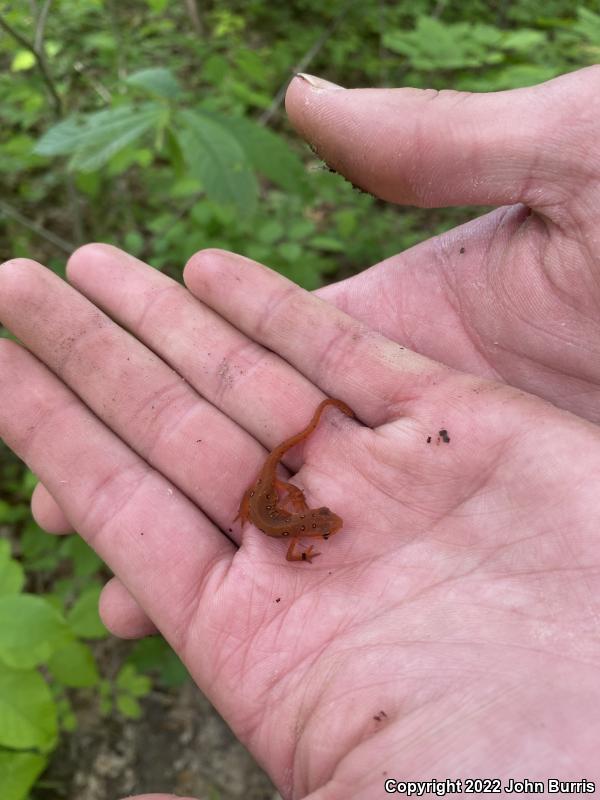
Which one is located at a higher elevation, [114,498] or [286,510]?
[114,498]

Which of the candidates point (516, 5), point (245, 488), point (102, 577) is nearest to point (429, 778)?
point (245, 488)

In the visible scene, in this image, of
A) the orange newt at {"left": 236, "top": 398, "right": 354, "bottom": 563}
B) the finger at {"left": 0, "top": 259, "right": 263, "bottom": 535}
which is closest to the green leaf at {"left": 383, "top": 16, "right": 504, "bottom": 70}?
the orange newt at {"left": 236, "top": 398, "right": 354, "bottom": 563}

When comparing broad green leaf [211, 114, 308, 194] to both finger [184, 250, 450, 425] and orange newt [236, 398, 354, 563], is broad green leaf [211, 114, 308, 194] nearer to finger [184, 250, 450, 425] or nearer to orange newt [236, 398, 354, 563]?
finger [184, 250, 450, 425]

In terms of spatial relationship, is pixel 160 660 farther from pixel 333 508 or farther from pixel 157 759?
pixel 333 508

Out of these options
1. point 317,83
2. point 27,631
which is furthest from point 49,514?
point 317,83

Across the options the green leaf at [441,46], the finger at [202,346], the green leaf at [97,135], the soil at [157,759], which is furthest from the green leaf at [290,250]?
the soil at [157,759]

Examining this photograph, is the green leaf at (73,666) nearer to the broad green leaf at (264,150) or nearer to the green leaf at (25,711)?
the green leaf at (25,711)

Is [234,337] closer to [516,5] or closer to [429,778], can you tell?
[429,778]
